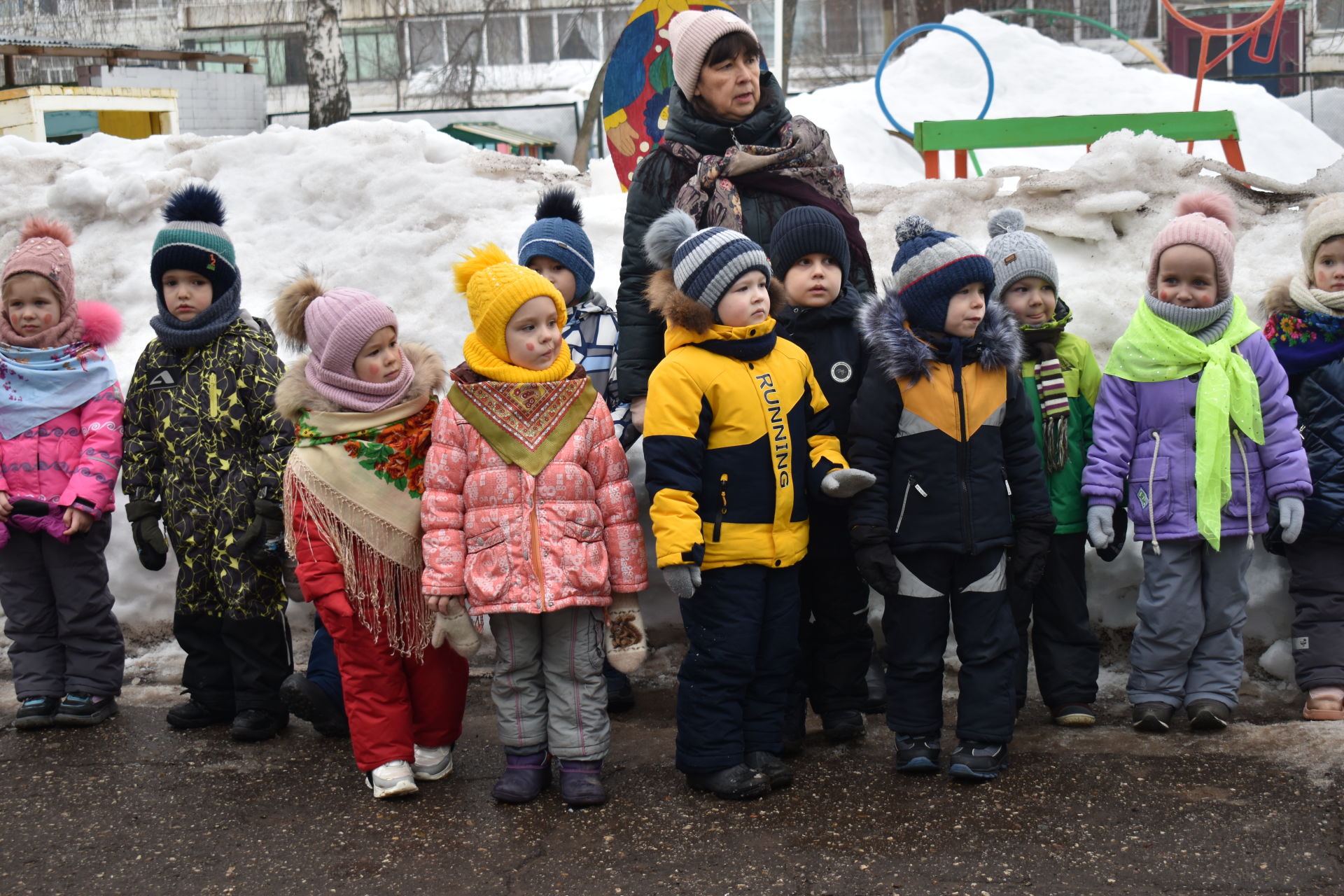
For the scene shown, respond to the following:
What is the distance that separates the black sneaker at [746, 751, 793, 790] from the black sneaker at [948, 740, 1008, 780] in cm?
48

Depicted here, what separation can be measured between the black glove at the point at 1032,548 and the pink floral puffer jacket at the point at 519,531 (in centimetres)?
111

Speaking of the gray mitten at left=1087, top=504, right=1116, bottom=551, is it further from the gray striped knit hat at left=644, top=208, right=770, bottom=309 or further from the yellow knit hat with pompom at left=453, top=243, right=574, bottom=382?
the yellow knit hat with pompom at left=453, top=243, right=574, bottom=382

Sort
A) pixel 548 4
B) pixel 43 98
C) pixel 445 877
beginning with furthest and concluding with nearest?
pixel 548 4, pixel 43 98, pixel 445 877

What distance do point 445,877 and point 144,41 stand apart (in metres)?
39.4

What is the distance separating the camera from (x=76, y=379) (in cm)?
454

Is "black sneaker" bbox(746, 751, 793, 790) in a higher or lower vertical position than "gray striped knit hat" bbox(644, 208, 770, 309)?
lower

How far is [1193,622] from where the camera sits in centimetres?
404

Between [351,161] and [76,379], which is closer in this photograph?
[76,379]

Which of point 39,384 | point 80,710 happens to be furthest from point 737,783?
point 39,384

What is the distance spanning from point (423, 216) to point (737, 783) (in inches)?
162

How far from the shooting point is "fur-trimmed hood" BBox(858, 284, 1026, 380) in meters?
3.61

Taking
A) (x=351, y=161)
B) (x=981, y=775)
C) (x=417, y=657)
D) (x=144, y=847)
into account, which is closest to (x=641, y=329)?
(x=417, y=657)

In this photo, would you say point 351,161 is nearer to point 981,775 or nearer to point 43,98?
point 43,98

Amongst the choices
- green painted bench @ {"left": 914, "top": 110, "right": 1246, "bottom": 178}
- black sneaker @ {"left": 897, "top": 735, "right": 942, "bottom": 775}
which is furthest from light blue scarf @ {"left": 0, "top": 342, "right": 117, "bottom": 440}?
green painted bench @ {"left": 914, "top": 110, "right": 1246, "bottom": 178}
